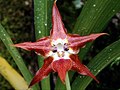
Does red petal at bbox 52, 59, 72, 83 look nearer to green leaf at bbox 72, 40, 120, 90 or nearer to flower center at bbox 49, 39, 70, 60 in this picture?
flower center at bbox 49, 39, 70, 60

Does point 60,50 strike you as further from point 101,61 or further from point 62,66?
point 101,61

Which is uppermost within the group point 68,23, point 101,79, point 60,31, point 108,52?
point 60,31

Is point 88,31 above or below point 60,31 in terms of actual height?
below

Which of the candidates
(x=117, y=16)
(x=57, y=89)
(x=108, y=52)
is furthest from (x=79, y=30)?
(x=117, y=16)

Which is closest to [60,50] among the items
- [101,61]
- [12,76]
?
[101,61]

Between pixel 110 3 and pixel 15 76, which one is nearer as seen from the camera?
pixel 110 3

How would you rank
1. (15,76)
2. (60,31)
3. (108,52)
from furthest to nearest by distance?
(15,76) → (108,52) → (60,31)

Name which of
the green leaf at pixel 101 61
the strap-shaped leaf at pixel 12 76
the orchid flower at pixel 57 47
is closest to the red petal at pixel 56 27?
the orchid flower at pixel 57 47

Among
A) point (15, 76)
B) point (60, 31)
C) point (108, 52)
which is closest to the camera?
point (60, 31)

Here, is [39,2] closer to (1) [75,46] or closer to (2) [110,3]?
(2) [110,3]
